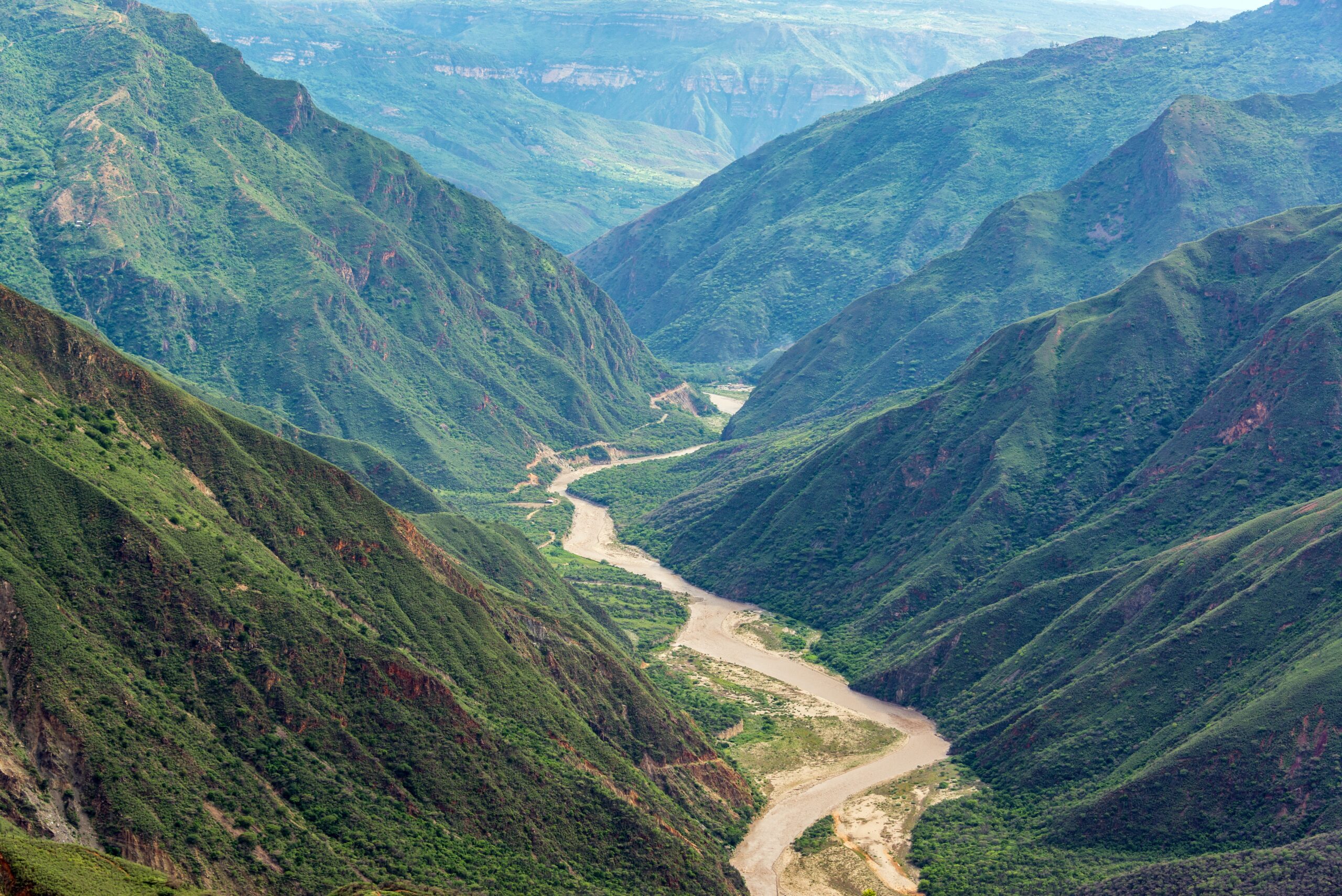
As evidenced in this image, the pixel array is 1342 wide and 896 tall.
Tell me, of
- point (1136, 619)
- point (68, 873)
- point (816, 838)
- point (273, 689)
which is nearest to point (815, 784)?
point (816, 838)

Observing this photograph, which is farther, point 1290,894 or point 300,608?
point 300,608

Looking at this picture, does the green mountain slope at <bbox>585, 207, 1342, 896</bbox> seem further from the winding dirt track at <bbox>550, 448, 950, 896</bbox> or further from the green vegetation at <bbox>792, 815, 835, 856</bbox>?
the green vegetation at <bbox>792, 815, 835, 856</bbox>

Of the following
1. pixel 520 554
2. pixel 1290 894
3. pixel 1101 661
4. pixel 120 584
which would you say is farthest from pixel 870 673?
pixel 120 584

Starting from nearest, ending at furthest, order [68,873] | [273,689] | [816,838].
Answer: [68,873] → [273,689] → [816,838]

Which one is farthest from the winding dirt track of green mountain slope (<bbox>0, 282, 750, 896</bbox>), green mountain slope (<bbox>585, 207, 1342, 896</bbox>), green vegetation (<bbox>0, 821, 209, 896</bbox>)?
green vegetation (<bbox>0, 821, 209, 896</bbox>)

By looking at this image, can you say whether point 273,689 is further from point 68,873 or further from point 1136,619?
point 1136,619

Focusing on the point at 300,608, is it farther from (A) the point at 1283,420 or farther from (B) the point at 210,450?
(A) the point at 1283,420

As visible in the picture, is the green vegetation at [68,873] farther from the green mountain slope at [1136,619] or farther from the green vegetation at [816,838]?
the green mountain slope at [1136,619]
